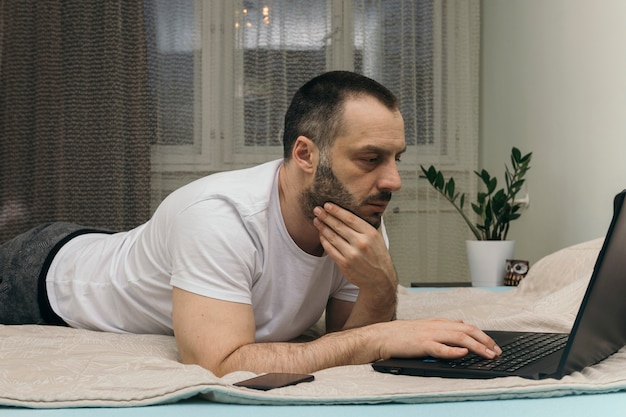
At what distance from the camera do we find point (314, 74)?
364cm

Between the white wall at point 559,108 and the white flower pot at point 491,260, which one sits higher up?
the white wall at point 559,108

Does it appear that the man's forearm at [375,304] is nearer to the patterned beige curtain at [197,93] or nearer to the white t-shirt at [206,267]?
the white t-shirt at [206,267]

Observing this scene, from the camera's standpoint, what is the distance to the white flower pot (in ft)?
8.82

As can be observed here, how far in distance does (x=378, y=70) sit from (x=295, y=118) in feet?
7.30

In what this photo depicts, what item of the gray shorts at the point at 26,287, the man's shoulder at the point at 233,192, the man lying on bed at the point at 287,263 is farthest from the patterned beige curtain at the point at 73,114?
the man's shoulder at the point at 233,192

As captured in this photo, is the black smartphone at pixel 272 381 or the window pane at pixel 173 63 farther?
the window pane at pixel 173 63

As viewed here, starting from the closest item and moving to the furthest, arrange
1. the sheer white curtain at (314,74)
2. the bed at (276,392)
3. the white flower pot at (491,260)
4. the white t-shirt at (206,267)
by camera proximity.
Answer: the bed at (276,392), the white t-shirt at (206,267), the white flower pot at (491,260), the sheer white curtain at (314,74)

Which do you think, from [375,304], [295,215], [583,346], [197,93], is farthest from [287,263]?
[197,93]

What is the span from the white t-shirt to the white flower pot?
114 centimetres

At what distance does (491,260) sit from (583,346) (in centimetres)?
170

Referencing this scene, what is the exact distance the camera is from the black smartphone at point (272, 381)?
955mm

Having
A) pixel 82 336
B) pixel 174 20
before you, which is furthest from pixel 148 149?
pixel 82 336

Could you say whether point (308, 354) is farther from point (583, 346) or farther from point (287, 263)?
point (583, 346)

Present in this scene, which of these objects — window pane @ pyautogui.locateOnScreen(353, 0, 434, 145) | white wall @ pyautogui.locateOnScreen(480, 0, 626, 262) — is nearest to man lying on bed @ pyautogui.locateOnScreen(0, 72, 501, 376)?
white wall @ pyautogui.locateOnScreen(480, 0, 626, 262)
